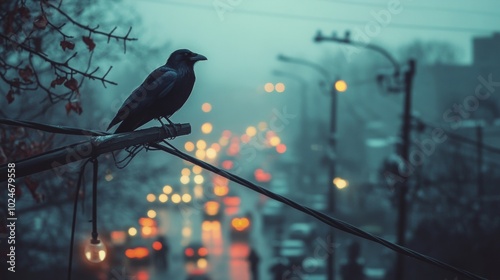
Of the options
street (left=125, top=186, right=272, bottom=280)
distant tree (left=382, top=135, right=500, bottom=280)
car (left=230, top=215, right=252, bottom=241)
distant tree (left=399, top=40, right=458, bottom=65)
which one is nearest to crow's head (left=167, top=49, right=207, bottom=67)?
distant tree (left=382, top=135, right=500, bottom=280)

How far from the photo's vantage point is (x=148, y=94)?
5109 mm

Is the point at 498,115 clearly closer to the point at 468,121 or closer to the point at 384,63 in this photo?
the point at 468,121

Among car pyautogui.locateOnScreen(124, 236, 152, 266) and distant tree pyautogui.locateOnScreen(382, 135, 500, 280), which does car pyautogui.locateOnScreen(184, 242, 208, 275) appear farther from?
distant tree pyautogui.locateOnScreen(382, 135, 500, 280)

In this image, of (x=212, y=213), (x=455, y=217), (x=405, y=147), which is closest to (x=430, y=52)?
(x=212, y=213)

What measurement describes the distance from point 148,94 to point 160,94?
98 mm

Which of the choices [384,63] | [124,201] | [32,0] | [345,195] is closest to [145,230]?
[124,201]

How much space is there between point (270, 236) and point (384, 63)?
4061cm

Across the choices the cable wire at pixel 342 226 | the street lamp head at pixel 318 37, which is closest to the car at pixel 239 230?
the street lamp head at pixel 318 37

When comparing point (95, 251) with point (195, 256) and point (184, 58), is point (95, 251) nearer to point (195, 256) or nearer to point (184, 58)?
point (184, 58)

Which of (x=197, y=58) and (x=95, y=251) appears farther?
(x=95, y=251)

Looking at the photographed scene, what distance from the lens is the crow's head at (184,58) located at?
5.38m

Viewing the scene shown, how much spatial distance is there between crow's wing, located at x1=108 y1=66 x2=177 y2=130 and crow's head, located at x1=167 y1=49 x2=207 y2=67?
0.45 feet

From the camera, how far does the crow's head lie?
5.38 m

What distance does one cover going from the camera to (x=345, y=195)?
48.6 m
